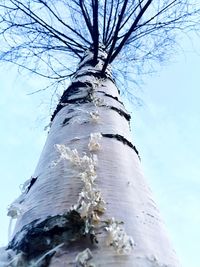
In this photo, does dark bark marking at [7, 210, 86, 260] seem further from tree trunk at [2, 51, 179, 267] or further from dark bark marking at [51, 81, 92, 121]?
dark bark marking at [51, 81, 92, 121]

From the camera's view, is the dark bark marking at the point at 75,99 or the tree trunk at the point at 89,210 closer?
the tree trunk at the point at 89,210

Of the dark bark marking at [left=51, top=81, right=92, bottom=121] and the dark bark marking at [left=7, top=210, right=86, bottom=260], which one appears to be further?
the dark bark marking at [left=51, top=81, right=92, bottom=121]

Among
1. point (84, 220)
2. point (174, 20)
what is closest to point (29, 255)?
point (84, 220)

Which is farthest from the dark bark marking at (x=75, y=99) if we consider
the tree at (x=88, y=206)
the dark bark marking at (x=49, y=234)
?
the dark bark marking at (x=49, y=234)

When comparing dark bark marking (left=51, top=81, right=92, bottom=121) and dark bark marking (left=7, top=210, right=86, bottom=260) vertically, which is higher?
dark bark marking (left=51, top=81, right=92, bottom=121)

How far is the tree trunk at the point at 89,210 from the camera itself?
714 millimetres

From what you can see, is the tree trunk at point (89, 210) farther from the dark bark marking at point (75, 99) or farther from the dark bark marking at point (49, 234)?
the dark bark marking at point (75, 99)

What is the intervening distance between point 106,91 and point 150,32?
2528 millimetres

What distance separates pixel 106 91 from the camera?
6.30 ft

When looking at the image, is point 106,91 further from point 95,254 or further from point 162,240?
point 95,254

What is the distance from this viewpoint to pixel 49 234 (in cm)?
77

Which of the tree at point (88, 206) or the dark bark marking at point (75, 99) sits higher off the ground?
the dark bark marking at point (75, 99)

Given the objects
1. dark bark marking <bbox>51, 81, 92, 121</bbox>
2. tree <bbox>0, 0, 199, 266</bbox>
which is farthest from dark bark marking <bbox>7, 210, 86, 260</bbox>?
dark bark marking <bbox>51, 81, 92, 121</bbox>

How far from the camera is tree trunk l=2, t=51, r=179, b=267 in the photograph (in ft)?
2.34
